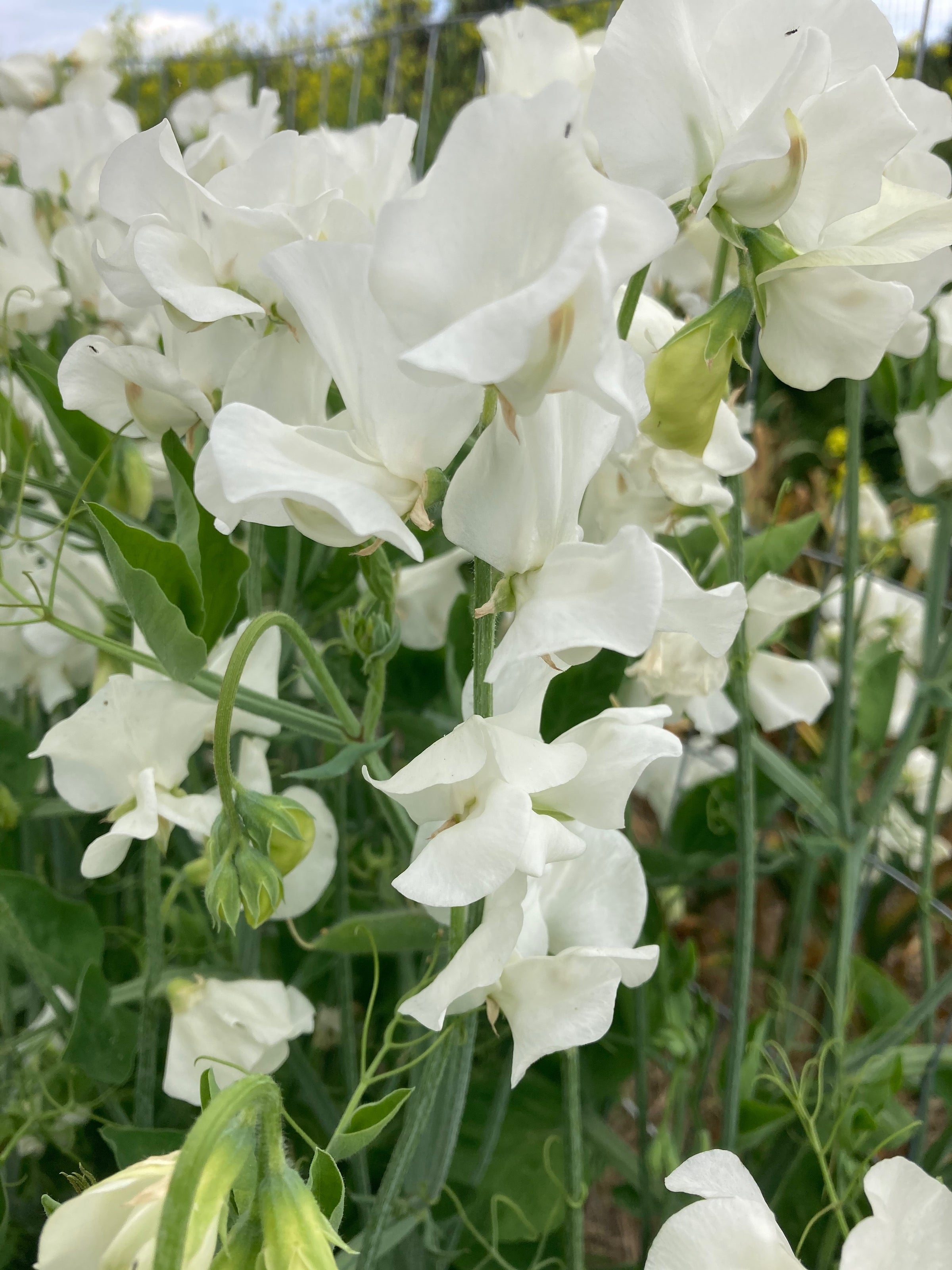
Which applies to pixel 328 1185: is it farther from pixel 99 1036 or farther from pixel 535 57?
pixel 535 57

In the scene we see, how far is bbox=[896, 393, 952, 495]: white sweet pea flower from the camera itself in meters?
0.73

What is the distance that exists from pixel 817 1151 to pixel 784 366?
16.6 inches

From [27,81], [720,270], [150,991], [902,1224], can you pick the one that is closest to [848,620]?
[720,270]

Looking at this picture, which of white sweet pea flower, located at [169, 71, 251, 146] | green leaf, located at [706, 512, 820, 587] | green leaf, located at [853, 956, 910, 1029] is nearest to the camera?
green leaf, located at [706, 512, 820, 587]

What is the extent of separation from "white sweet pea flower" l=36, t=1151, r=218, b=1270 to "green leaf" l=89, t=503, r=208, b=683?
0.70ft

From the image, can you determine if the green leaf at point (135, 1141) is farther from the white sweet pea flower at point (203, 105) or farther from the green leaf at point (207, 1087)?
the white sweet pea flower at point (203, 105)

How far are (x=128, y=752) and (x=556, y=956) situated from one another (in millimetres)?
262

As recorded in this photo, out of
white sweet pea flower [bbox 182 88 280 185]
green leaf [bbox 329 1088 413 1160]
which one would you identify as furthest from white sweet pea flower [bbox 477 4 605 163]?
green leaf [bbox 329 1088 413 1160]

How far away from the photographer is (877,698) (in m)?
0.82

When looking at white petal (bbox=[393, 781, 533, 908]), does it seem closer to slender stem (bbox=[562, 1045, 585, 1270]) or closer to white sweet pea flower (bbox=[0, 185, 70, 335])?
slender stem (bbox=[562, 1045, 585, 1270])

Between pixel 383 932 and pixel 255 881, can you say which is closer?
pixel 255 881

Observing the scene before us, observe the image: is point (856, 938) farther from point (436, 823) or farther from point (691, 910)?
point (436, 823)

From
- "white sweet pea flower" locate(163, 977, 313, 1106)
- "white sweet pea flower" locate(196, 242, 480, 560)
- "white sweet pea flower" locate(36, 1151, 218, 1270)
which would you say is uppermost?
"white sweet pea flower" locate(196, 242, 480, 560)

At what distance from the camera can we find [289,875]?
0.57m
